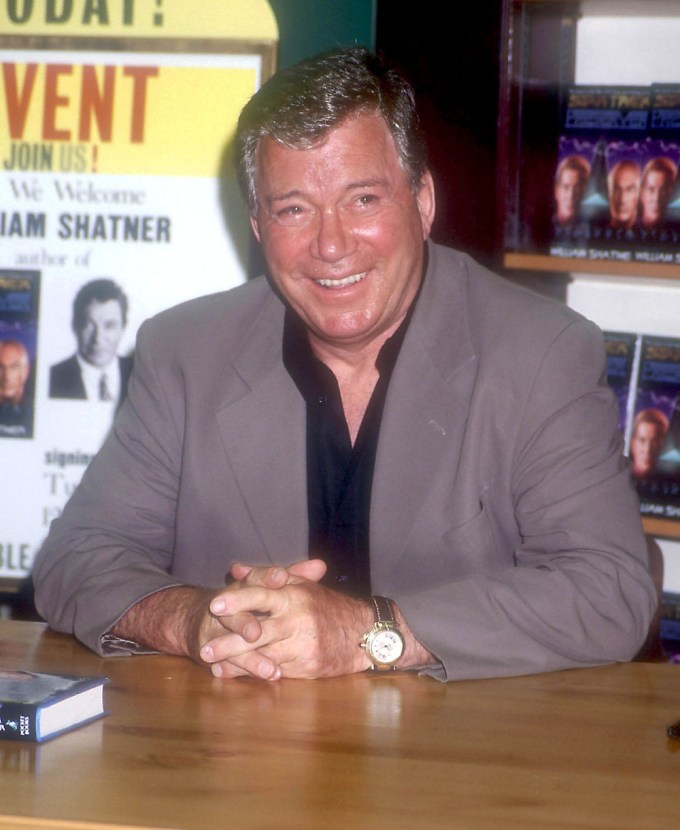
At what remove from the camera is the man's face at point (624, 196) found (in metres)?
2.60

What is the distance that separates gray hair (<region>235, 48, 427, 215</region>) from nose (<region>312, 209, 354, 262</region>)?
0.40ft

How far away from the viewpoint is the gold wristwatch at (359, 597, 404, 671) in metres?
1.56

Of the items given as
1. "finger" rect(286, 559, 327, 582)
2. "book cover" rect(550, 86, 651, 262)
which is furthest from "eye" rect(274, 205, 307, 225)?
"book cover" rect(550, 86, 651, 262)

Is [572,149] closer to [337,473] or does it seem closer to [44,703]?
[337,473]

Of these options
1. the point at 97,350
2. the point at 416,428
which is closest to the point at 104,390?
the point at 97,350

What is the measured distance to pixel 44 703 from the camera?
128 centimetres

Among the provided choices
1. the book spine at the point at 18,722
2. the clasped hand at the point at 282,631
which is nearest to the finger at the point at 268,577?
the clasped hand at the point at 282,631

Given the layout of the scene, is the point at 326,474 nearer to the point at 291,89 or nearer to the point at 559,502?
the point at 559,502

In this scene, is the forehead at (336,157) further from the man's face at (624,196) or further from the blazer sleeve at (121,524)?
the man's face at (624,196)

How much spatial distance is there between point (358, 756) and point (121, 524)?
2.86ft

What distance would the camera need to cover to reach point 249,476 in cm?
202

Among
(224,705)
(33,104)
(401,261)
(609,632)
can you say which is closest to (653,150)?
(401,261)

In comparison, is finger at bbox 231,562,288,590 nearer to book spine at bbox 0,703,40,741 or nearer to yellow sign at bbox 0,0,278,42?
book spine at bbox 0,703,40,741

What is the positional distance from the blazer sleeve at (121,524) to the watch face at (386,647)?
37cm
